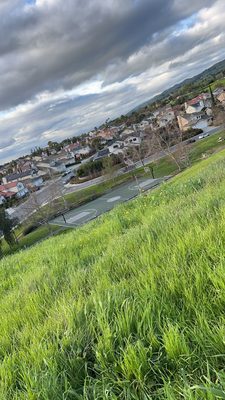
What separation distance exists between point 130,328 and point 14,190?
9953cm

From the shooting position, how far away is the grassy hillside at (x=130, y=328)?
164 centimetres

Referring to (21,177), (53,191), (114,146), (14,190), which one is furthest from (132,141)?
(21,177)

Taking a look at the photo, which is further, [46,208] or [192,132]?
[192,132]

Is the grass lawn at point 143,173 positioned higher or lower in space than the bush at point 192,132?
lower

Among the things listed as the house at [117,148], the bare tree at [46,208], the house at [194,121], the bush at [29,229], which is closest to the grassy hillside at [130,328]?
the bare tree at [46,208]

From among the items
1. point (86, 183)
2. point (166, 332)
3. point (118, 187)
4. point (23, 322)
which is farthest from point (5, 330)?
point (86, 183)

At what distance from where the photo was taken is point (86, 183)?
6819cm

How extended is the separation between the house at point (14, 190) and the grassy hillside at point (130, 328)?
89401 millimetres

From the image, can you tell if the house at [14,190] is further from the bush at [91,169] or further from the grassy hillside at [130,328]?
the grassy hillside at [130,328]

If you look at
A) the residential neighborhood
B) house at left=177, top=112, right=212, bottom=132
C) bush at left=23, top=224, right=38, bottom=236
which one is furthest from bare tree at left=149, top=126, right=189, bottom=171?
bush at left=23, top=224, right=38, bottom=236

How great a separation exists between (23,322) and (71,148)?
5025 inches

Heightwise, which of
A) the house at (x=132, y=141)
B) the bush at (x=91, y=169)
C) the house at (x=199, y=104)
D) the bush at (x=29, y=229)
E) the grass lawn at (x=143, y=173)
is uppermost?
the house at (x=199, y=104)

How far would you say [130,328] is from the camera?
197 centimetres

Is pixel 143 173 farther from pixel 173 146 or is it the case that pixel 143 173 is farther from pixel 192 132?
pixel 192 132
